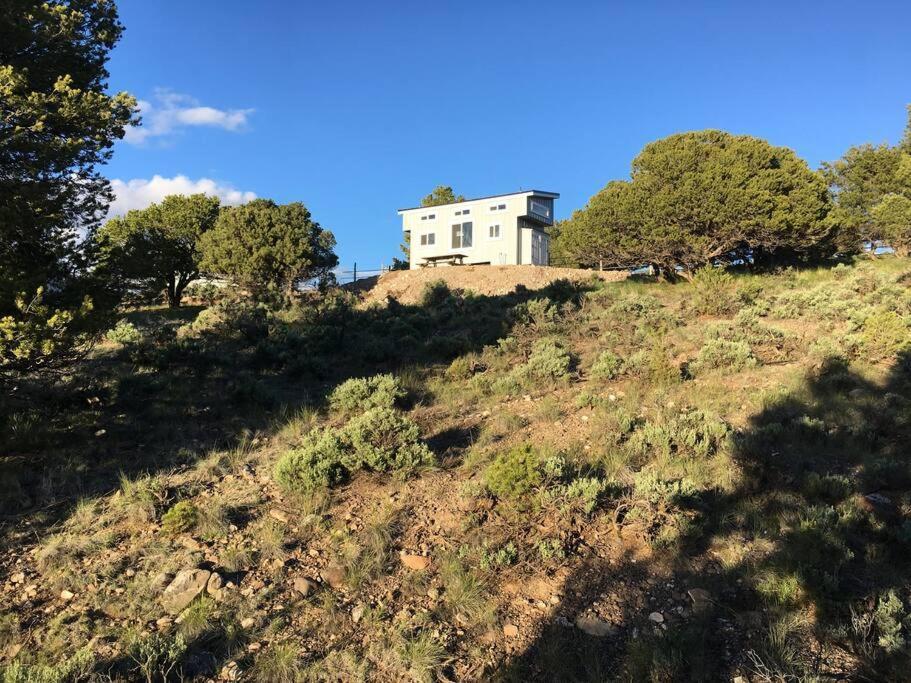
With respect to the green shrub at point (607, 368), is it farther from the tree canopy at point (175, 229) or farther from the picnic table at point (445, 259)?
the picnic table at point (445, 259)

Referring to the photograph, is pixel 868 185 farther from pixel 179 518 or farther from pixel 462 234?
pixel 179 518

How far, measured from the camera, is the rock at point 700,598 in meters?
4.16

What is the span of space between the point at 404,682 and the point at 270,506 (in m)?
2.88

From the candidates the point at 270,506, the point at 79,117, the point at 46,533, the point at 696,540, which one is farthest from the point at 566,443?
the point at 79,117

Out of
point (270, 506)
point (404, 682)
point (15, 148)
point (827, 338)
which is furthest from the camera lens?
point (827, 338)

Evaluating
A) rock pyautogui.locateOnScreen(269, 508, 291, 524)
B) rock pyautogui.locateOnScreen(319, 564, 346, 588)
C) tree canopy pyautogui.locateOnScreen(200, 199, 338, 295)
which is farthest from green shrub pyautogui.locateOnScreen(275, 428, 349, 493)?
tree canopy pyautogui.locateOnScreen(200, 199, 338, 295)

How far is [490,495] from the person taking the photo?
19.0ft

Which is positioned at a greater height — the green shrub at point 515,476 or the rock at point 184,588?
the green shrub at point 515,476

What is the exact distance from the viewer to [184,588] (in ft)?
15.0

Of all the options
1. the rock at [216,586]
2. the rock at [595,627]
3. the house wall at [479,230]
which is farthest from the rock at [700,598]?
the house wall at [479,230]

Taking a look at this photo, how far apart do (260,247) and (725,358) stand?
2620 cm

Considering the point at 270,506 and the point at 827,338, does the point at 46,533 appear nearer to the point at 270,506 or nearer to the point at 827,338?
the point at 270,506

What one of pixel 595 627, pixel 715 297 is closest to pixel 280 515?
pixel 595 627

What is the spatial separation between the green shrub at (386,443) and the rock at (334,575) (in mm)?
1648
